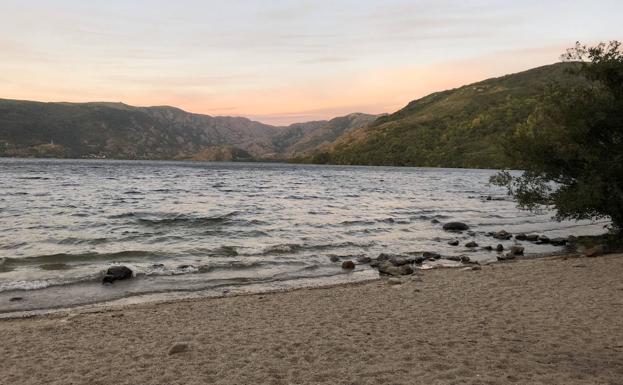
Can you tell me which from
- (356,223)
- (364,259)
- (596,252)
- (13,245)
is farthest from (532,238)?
(13,245)

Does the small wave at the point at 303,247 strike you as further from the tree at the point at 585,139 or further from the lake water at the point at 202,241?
Result: the tree at the point at 585,139

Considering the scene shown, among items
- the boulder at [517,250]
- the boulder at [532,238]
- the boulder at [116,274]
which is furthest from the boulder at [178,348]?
the boulder at [532,238]

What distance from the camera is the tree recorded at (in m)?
21.6

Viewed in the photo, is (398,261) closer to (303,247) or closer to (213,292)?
(303,247)

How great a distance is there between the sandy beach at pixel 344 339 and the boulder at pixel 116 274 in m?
3.72

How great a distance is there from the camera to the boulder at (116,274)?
59.0 ft

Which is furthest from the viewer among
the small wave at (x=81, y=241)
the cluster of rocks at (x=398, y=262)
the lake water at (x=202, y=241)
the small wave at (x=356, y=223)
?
the small wave at (x=356, y=223)

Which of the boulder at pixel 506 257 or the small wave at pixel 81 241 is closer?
the boulder at pixel 506 257

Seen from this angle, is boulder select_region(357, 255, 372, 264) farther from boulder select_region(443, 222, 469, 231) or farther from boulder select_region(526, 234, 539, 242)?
boulder select_region(443, 222, 469, 231)

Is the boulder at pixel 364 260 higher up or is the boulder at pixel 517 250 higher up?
the boulder at pixel 517 250

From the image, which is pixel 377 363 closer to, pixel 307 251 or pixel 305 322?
pixel 305 322

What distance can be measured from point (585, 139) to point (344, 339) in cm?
1809

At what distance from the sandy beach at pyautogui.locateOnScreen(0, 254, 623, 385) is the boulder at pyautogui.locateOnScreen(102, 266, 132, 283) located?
372 cm

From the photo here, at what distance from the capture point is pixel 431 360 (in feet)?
30.2
